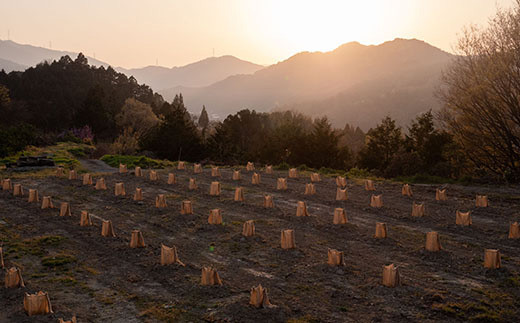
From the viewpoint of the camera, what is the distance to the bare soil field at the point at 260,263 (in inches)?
219

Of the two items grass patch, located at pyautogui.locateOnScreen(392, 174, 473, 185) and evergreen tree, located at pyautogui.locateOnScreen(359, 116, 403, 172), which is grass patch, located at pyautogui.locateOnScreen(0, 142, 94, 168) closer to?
grass patch, located at pyautogui.locateOnScreen(392, 174, 473, 185)

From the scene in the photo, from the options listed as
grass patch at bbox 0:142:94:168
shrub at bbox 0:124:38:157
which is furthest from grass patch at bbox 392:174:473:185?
shrub at bbox 0:124:38:157

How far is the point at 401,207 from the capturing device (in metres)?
12.1

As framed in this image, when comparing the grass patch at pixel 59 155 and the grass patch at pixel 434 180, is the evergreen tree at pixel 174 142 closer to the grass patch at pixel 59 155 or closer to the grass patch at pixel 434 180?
the grass patch at pixel 59 155

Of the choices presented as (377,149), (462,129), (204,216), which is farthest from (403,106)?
(204,216)

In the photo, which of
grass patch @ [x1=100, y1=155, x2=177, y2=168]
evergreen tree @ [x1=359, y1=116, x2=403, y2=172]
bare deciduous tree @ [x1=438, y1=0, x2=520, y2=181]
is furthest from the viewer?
evergreen tree @ [x1=359, y1=116, x2=403, y2=172]

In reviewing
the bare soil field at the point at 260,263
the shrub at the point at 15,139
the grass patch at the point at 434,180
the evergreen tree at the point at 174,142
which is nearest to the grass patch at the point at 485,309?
the bare soil field at the point at 260,263

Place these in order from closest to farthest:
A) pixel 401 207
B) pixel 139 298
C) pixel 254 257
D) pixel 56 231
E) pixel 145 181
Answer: pixel 139 298, pixel 254 257, pixel 56 231, pixel 401 207, pixel 145 181

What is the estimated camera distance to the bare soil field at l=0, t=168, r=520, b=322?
5574mm

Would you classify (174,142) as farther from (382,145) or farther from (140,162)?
(382,145)

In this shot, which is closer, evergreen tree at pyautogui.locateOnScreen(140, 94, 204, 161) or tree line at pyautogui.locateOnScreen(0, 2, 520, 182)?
tree line at pyautogui.locateOnScreen(0, 2, 520, 182)

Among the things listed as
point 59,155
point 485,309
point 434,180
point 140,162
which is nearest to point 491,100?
point 434,180

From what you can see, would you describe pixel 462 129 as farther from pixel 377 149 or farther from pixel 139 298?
pixel 139 298

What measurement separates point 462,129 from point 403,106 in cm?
17311
